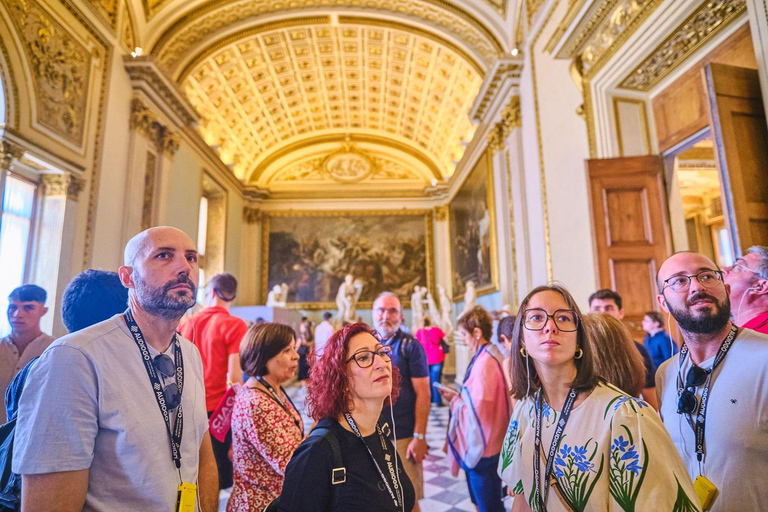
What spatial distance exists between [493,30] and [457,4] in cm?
119

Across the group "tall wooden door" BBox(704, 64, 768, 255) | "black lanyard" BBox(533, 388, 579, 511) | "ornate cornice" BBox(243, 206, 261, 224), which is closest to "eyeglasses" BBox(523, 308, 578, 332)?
"black lanyard" BBox(533, 388, 579, 511)

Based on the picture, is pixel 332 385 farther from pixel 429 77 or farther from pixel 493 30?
pixel 429 77

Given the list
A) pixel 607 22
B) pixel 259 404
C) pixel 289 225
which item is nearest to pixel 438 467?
pixel 259 404

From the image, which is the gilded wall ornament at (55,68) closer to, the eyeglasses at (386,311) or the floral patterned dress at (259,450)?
the eyeglasses at (386,311)

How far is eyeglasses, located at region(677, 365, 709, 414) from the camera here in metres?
1.76

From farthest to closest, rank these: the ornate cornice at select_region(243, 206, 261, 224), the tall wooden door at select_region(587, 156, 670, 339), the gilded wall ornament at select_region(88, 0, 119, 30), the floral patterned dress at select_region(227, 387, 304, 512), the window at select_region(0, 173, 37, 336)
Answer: the ornate cornice at select_region(243, 206, 261, 224), the gilded wall ornament at select_region(88, 0, 119, 30), the window at select_region(0, 173, 37, 336), the tall wooden door at select_region(587, 156, 670, 339), the floral patterned dress at select_region(227, 387, 304, 512)

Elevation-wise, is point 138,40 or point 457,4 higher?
point 457,4

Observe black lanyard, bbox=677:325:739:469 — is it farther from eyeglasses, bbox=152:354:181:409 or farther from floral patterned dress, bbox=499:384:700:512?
eyeglasses, bbox=152:354:181:409

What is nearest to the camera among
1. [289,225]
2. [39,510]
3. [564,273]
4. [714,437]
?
[39,510]

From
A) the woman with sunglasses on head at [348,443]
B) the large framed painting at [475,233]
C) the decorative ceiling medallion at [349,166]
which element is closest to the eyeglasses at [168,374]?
the woman with sunglasses on head at [348,443]

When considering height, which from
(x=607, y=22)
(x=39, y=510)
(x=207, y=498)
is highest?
(x=607, y=22)

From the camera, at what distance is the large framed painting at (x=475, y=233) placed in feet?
37.6

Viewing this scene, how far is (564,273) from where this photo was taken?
706 cm

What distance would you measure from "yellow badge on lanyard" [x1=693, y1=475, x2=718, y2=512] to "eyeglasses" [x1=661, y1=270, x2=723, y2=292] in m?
0.74
